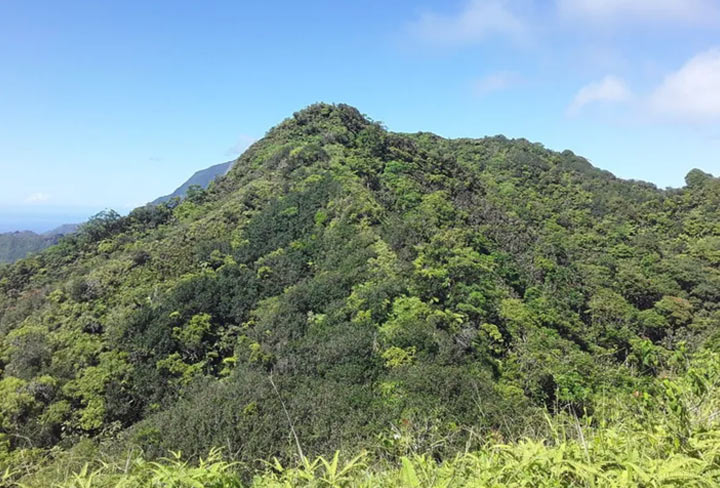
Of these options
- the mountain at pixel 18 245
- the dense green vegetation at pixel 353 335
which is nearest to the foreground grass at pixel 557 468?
the dense green vegetation at pixel 353 335

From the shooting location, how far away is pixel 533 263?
35312 millimetres

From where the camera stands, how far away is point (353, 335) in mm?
18797

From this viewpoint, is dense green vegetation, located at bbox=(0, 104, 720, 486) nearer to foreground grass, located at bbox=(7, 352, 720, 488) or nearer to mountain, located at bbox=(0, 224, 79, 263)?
foreground grass, located at bbox=(7, 352, 720, 488)

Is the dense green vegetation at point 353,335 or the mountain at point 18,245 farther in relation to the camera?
the mountain at point 18,245

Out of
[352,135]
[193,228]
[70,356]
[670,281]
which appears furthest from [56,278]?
[670,281]

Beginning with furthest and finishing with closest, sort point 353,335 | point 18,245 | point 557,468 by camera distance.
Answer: point 18,245
point 353,335
point 557,468

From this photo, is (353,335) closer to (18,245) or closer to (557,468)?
(557,468)

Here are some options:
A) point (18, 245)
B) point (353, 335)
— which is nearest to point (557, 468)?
point (353, 335)

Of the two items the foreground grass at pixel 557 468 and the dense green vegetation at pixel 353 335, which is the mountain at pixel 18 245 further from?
the foreground grass at pixel 557 468

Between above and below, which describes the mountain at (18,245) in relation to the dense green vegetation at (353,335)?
below

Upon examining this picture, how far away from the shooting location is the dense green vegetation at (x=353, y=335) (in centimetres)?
314

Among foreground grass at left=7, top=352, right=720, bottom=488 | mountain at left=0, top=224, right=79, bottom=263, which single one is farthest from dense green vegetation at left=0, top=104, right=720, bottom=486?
mountain at left=0, top=224, right=79, bottom=263

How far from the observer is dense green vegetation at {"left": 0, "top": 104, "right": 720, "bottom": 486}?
3.14 m

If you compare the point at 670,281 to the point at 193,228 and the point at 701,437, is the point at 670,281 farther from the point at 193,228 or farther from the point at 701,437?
the point at 701,437
